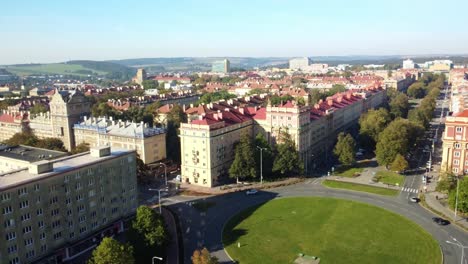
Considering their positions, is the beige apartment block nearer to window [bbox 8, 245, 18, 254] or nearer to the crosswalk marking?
window [bbox 8, 245, 18, 254]

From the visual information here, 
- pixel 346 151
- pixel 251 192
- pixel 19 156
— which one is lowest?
pixel 251 192

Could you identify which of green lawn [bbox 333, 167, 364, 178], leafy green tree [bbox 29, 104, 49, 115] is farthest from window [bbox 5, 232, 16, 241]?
leafy green tree [bbox 29, 104, 49, 115]

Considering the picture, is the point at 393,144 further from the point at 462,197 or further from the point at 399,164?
the point at 462,197

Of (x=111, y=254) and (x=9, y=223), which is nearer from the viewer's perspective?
(x=111, y=254)

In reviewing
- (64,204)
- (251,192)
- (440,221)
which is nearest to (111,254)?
(64,204)

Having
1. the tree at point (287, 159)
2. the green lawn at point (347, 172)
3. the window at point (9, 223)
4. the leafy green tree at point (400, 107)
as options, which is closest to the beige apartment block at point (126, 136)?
the tree at point (287, 159)

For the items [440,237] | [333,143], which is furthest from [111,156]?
[333,143]

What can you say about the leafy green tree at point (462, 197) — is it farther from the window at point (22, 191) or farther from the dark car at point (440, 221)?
the window at point (22, 191)
